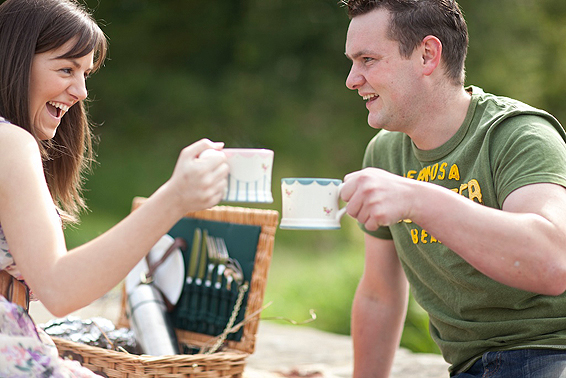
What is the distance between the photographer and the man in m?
1.57

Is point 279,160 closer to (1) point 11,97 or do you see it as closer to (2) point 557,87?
(2) point 557,87

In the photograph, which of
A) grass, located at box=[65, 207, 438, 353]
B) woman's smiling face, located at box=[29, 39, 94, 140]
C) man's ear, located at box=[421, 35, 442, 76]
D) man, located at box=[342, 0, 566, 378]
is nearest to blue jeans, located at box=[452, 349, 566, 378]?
man, located at box=[342, 0, 566, 378]

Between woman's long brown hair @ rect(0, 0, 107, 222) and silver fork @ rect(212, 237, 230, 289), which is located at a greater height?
woman's long brown hair @ rect(0, 0, 107, 222)

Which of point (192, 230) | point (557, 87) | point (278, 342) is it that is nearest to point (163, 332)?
point (192, 230)

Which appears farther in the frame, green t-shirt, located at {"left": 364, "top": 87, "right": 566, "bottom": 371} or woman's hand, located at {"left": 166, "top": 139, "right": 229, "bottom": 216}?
green t-shirt, located at {"left": 364, "top": 87, "right": 566, "bottom": 371}

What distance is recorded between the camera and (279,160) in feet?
29.0

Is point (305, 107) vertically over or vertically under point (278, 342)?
over

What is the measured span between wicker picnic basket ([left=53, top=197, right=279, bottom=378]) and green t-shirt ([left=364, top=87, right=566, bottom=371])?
0.54 metres

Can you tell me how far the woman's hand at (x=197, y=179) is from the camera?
1.40 m

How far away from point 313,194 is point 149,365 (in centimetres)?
80

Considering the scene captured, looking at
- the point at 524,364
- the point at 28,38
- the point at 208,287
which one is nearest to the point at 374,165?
the point at 208,287

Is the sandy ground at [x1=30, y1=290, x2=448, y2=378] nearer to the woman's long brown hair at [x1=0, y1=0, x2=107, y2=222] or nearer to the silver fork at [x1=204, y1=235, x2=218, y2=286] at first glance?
the silver fork at [x1=204, y1=235, x2=218, y2=286]

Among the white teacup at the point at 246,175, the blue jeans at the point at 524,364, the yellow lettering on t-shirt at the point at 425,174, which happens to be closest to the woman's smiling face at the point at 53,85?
the white teacup at the point at 246,175

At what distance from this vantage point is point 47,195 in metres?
1.48
